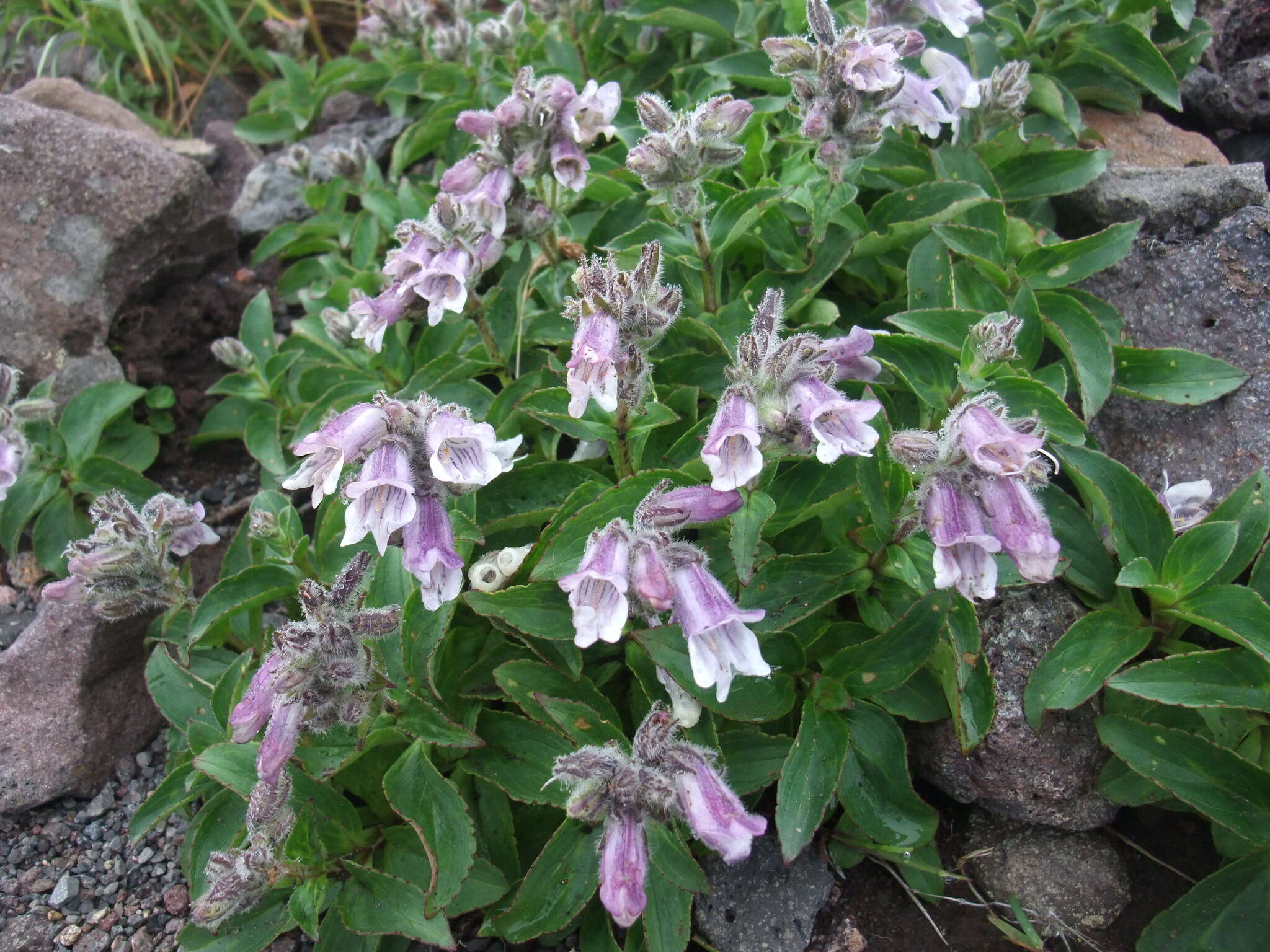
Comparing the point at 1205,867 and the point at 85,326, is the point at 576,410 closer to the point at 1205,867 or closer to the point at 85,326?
the point at 1205,867

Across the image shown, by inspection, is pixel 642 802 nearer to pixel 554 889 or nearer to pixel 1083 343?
pixel 554 889

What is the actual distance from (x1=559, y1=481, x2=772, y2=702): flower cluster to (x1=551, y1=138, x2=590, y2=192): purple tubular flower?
1807 mm

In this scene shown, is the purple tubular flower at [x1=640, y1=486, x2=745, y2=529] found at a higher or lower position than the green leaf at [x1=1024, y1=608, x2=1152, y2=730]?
higher

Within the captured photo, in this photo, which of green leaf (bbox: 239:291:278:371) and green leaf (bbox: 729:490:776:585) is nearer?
green leaf (bbox: 729:490:776:585)

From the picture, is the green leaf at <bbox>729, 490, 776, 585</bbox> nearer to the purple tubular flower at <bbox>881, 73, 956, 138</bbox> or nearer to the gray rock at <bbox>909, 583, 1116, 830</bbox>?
the gray rock at <bbox>909, 583, 1116, 830</bbox>

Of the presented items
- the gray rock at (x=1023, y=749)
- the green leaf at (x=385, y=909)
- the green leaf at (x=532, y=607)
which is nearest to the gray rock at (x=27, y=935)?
the green leaf at (x=385, y=909)

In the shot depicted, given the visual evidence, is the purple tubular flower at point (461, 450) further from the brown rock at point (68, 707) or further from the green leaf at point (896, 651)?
the brown rock at point (68, 707)

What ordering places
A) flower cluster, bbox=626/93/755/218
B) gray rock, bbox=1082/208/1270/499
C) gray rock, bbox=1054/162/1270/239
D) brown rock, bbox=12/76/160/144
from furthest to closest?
brown rock, bbox=12/76/160/144
gray rock, bbox=1054/162/1270/239
gray rock, bbox=1082/208/1270/499
flower cluster, bbox=626/93/755/218

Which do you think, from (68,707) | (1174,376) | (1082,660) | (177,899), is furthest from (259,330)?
(1174,376)

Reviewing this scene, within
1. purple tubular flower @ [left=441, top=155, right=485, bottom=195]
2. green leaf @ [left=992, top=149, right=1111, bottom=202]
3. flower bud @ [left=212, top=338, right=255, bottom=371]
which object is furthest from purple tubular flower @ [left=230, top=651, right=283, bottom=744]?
green leaf @ [left=992, top=149, right=1111, bottom=202]

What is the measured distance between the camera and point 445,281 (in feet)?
12.8

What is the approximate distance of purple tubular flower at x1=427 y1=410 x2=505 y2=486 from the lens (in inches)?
117

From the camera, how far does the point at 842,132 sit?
12.2 feet

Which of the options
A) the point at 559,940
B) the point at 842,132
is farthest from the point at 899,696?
the point at 842,132
